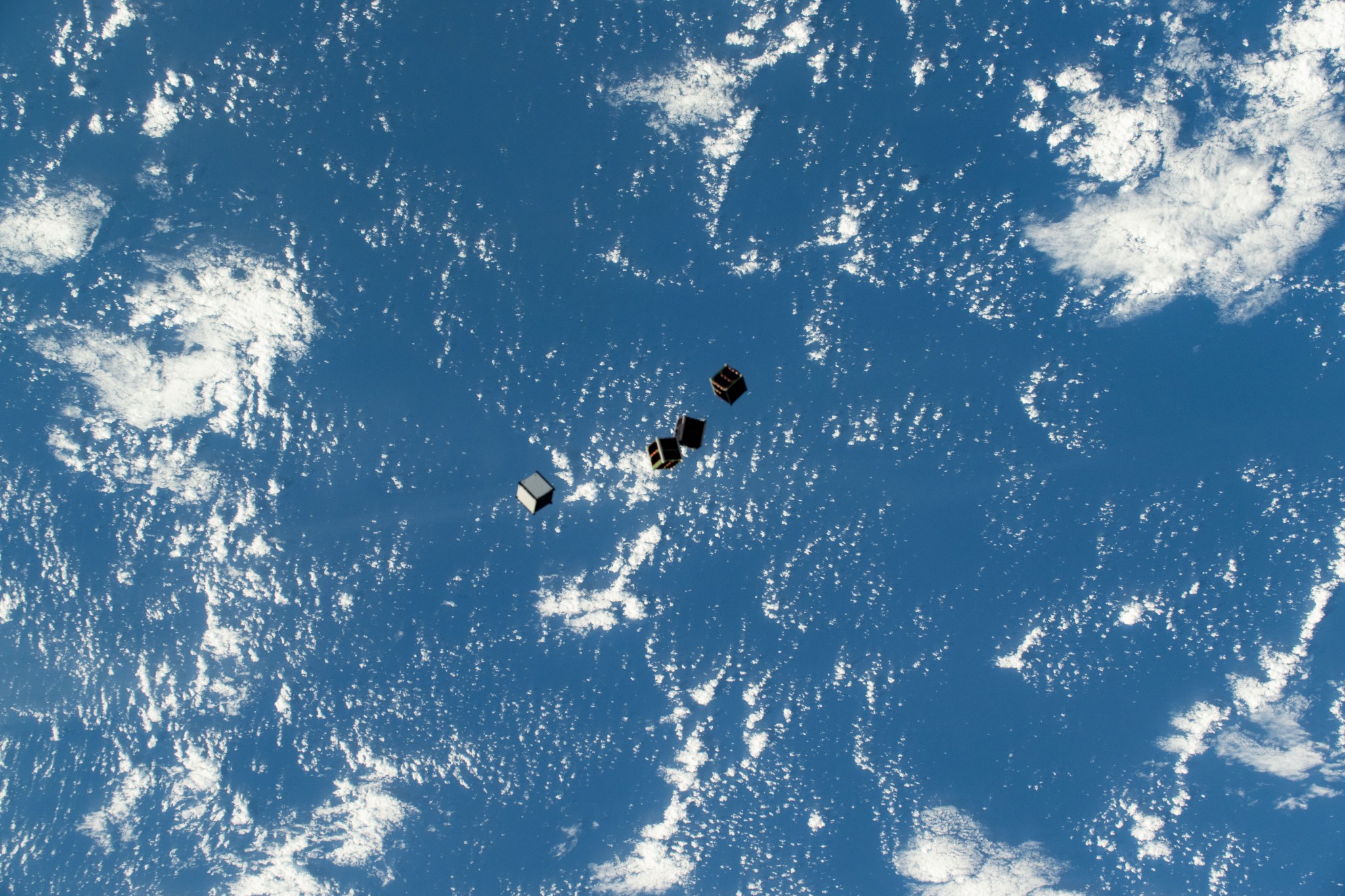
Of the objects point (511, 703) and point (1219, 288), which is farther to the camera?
point (511, 703)

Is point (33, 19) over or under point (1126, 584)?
over

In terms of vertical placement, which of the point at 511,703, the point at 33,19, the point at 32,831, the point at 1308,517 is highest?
the point at 33,19

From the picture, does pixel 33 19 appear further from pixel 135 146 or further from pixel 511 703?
pixel 511 703

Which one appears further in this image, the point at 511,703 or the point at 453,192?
the point at 511,703

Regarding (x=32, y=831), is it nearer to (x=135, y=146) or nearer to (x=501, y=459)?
(x=501, y=459)

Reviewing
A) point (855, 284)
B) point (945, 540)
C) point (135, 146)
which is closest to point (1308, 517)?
point (945, 540)

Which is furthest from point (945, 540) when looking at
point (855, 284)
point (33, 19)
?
point (33, 19)
